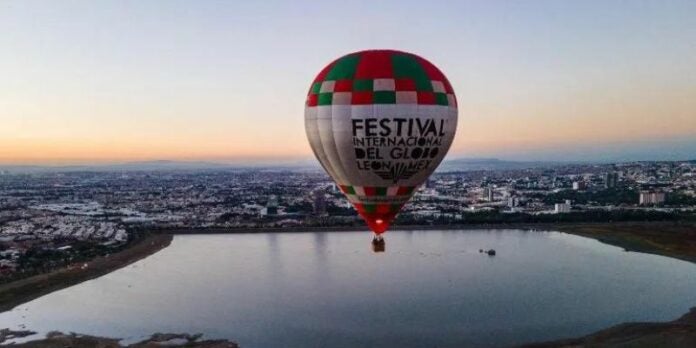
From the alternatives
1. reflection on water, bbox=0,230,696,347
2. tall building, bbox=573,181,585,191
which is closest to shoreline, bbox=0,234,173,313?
reflection on water, bbox=0,230,696,347

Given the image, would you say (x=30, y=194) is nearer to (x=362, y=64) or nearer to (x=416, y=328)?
(x=416, y=328)

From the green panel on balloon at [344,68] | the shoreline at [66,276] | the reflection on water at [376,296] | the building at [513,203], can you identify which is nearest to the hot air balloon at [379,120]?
the green panel on balloon at [344,68]

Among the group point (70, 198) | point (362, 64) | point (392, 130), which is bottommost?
point (70, 198)

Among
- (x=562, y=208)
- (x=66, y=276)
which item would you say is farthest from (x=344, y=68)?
(x=562, y=208)

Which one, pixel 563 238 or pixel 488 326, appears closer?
pixel 488 326

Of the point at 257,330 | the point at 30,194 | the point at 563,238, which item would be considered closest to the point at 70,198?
the point at 30,194

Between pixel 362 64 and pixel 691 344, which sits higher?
pixel 362 64

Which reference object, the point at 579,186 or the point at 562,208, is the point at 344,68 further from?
the point at 579,186
